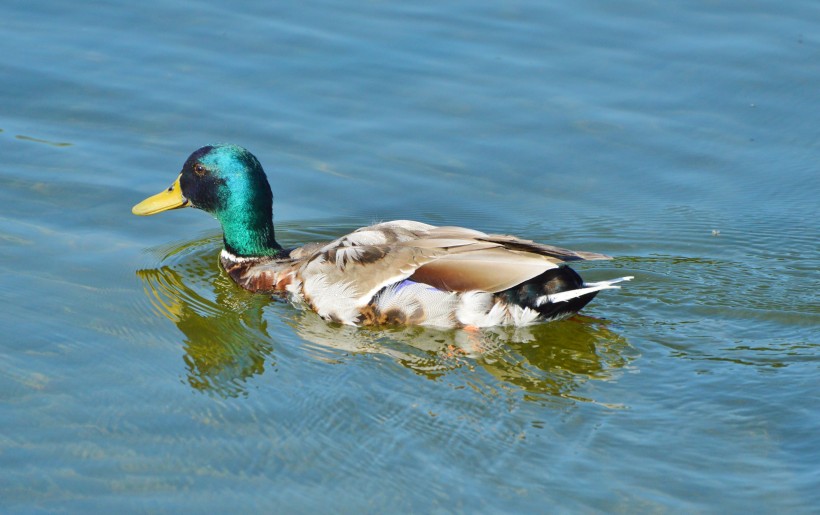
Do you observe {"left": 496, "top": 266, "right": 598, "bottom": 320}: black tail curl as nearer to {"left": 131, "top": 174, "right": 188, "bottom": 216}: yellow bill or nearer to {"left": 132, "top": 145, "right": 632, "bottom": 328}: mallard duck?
{"left": 132, "top": 145, "right": 632, "bottom": 328}: mallard duck

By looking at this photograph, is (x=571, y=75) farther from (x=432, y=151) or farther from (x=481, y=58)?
(x=432, y=151)

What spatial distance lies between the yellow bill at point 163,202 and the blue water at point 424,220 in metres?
0.34

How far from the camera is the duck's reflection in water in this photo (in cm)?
744

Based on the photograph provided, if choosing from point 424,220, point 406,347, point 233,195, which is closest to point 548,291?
point 406,347

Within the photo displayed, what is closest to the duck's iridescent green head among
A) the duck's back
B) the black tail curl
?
the duck's back

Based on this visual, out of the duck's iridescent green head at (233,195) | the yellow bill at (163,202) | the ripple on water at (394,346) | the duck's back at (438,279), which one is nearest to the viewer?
the ripple on water at (394,346)

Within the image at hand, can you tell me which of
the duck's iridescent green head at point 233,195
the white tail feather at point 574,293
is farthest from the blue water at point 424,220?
the duck's iridescent green head at point 233,195

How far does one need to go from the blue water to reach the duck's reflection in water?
2 cm

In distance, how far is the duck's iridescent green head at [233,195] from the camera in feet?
30.4

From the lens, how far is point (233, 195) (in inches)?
367

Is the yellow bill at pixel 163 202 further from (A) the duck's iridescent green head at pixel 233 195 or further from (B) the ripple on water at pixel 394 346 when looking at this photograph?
(B) the ripple on water at pixel 394 346

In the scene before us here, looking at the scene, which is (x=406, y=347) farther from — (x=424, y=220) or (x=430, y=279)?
(x=424, y=220)

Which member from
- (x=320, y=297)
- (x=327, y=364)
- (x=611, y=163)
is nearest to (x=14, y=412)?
(x=327, y=364)

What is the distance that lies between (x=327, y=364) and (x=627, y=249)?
9.92 feet
